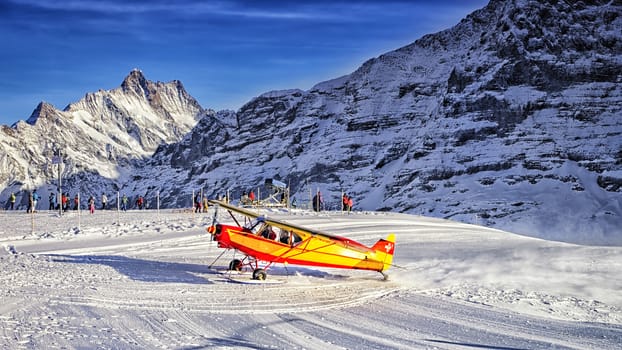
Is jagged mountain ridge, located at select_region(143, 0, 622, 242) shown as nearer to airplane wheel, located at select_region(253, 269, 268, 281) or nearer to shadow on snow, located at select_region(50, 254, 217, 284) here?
shadow on snow, located at select_region(50, 254, 217, 284)

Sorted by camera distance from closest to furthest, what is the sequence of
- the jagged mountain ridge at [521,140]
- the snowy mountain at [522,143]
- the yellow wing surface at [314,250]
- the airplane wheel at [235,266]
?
1. the yellow wing surface at [314,250]
2. the airplane wheel at [235,266]
3. the snowy mountain at [522,143]
4. the jagged mountain ridge at [521,140]

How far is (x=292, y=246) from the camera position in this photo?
17016mm

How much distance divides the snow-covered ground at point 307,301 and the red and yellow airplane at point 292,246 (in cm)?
56

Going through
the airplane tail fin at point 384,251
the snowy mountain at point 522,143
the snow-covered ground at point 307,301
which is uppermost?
the snowy mountain at point 522,143

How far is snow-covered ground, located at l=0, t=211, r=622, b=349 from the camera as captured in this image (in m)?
10.1

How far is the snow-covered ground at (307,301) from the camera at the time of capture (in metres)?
10.1

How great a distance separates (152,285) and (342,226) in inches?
772

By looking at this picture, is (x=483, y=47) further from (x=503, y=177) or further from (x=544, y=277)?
(x=544, y=277)

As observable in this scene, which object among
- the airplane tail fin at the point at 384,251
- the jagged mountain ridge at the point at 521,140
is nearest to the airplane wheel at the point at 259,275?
the airplane tail fin at the point at 384,251

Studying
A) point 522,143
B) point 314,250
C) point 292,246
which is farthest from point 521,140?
point 292,246

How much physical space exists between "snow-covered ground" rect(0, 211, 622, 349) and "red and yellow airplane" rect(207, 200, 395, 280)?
560mm

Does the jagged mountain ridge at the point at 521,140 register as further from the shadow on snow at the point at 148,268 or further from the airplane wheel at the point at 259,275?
the airplane wheel at the point at 259,275

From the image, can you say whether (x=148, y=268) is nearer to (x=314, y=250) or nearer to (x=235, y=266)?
(x=235, y=266)

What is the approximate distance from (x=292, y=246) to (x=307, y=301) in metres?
3.46
